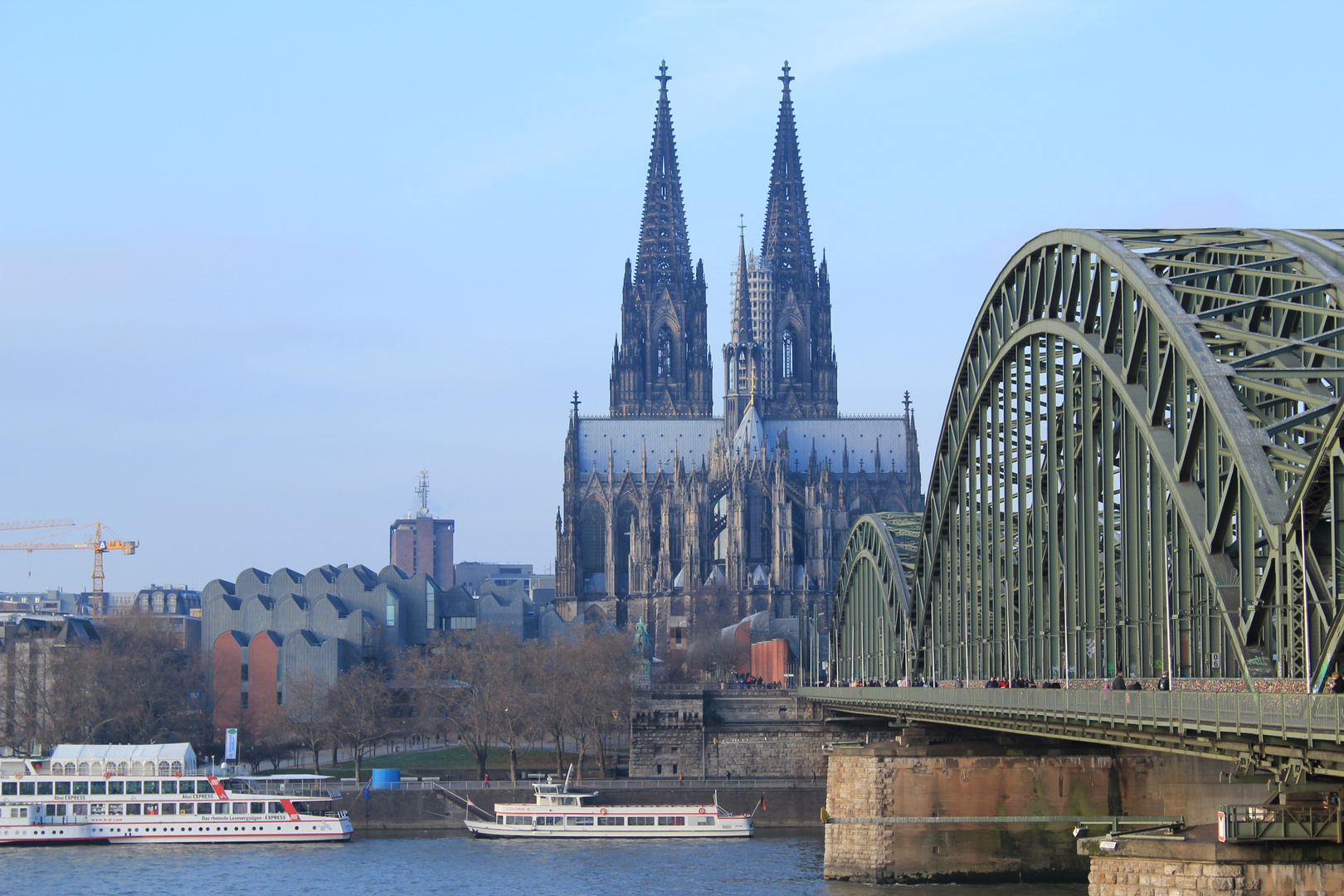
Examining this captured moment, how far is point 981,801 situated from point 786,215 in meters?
144

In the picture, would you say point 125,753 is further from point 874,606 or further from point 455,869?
point 874,606

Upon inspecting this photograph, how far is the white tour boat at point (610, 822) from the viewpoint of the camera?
276ft

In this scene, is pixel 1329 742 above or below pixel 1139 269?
below

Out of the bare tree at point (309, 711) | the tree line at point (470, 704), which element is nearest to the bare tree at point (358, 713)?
the tree line at point (470, 704)

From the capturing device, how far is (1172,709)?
30203 millimetres

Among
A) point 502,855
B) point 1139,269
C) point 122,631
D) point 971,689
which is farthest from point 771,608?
point 1139,269

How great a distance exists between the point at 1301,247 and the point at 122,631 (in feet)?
344

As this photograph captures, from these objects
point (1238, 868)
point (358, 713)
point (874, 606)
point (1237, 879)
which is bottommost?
point (358, 713)

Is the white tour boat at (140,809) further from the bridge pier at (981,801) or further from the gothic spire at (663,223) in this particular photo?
the gothic spire at (663,223)

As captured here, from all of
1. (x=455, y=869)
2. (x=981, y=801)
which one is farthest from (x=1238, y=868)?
(x=455, y=869)

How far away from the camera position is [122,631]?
5022 inches

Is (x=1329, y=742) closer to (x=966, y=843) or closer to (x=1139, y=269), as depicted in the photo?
(x=1139, y=269)

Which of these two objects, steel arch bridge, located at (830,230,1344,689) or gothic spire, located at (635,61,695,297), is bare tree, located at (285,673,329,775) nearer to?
steel arch bridge, located at (830,230,1344,689)

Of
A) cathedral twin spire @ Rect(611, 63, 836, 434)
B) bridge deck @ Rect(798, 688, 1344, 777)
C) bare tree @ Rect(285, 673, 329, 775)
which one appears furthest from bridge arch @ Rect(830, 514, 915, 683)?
cathedral twin spire @ Rect(611, 63, 836, 434)
